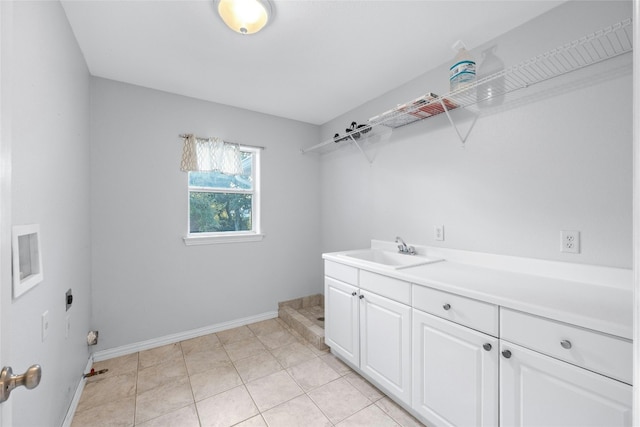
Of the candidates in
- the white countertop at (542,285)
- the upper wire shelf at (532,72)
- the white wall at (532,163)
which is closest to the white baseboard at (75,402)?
the white countertop at (542,285)

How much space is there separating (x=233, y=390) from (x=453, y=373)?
1.44 meters

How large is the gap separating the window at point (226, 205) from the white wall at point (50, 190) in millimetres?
871

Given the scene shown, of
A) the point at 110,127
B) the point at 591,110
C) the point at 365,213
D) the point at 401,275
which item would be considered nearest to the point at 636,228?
the point at 401,275

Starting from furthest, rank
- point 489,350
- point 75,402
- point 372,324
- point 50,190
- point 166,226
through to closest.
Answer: point 166,226 → point 372,324 → point 75,402 → point 50,190 → point 489,350

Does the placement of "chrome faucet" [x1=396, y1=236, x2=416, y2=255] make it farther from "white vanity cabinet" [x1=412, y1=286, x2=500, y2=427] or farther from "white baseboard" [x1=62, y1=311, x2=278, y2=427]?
"white baseboard" [x1=62, y1=311, x2=278, y2=427]

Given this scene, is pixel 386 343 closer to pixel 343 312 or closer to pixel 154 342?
pixel 343 312

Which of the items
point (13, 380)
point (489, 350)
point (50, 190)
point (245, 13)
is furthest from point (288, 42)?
point (489, 350)

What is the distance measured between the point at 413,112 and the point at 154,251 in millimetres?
2499

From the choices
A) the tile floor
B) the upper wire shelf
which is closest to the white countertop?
the tile floor

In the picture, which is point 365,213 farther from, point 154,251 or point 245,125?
point 154,251

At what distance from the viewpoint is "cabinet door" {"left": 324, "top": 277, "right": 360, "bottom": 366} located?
6.57 ft

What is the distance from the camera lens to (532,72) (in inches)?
61.1

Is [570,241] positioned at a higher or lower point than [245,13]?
lower

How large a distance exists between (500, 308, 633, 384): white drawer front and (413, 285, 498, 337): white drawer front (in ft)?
0.16
